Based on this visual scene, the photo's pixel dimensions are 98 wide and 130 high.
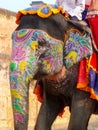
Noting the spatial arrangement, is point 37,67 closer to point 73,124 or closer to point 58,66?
point 58,66

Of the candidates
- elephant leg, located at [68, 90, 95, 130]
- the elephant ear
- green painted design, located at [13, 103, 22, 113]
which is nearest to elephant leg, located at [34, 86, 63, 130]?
elephant leg, located at [68, 90, 95, 130]

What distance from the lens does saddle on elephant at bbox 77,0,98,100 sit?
17.2 ft

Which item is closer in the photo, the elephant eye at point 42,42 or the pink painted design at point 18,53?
the pink painted design at point 18,53

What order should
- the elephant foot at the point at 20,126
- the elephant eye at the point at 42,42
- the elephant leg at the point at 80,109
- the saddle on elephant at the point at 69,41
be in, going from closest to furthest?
the elephant foot at the point at 20,126 < the elephant eye at the point at 42,42 < the saddle on elephant at the point at 69,41 < the elephant leg at the point at 80,109

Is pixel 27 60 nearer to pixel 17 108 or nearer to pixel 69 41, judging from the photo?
pixel 17 108

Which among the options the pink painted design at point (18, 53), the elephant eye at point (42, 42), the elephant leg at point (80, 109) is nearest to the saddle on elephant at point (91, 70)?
the elephant leg at point (80, 109)

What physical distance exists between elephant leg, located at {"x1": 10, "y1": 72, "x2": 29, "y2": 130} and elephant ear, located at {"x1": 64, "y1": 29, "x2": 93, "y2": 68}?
784mm

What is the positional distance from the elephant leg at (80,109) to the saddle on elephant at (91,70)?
4.5 inches

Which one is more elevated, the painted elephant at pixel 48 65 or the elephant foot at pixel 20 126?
the painted elephant at pixel 48 65

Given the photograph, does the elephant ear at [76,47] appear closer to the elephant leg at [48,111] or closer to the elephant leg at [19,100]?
the elephant leg at [48,111]

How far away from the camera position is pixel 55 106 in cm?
579

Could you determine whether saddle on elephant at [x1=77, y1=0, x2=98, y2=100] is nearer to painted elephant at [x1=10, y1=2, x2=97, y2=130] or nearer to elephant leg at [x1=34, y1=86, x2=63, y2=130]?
painted elephant at [x1=10, y1=2, x2=97, y2=130]

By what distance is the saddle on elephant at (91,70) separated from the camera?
525 centimetres

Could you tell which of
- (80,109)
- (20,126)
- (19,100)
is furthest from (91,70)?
(20,126)
